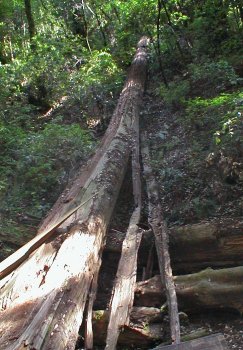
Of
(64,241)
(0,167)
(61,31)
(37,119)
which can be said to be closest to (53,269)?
(64,241)

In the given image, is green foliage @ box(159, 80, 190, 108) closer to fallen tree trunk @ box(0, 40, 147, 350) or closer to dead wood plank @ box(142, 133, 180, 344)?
dead wood plank @ box(142, 133, 180, 344)

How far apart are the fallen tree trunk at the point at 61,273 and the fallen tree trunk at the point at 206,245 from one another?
0.66m

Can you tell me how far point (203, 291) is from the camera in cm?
392

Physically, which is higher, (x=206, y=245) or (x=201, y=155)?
(x=201, y=155)

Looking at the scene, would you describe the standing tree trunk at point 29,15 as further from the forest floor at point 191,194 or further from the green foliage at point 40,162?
the forest floor at point 191,194

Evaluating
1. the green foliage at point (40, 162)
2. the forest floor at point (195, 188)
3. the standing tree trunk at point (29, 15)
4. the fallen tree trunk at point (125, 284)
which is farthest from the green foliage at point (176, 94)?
the standing tree trunk at point (29, 15)

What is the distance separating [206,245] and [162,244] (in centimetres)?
47

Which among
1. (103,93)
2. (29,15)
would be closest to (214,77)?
(103,93)

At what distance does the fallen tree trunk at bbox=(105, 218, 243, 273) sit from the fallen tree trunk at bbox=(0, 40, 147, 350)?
26.0 inches

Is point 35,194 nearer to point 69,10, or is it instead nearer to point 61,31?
point 61,31

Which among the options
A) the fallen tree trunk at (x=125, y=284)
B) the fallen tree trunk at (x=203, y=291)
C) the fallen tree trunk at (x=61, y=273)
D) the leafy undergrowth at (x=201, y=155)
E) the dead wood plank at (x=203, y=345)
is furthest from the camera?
the leafy undergrowth at (x=201, y=155)

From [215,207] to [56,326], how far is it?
275 centimetres

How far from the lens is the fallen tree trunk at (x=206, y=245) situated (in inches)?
174

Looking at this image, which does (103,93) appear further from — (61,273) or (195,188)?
(61,273)
